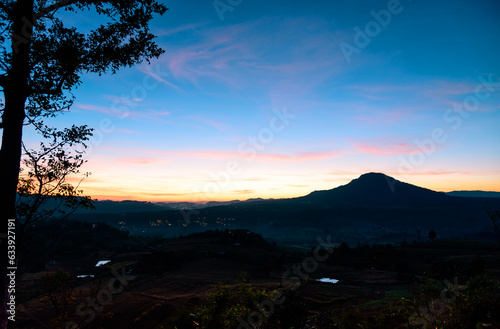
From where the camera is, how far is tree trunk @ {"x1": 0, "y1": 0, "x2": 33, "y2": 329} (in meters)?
7.32

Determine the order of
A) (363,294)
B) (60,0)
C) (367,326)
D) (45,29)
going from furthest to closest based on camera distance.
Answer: (363,294)
(367,326)
(45,29)
(60,0)

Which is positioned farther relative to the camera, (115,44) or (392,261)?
(392,261)

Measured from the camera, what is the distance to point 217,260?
282 feet

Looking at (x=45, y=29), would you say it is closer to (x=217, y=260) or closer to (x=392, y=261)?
(x=217, y=260)

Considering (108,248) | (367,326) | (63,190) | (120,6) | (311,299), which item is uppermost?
A: (120,6)

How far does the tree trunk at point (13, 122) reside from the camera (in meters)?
7.32

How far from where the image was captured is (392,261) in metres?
84.8

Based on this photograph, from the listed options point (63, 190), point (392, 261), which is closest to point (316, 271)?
point (392, 261)

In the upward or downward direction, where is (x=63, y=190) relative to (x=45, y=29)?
downward

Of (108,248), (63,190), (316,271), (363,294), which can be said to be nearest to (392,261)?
(316,271)

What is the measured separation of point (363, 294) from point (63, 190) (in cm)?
5293

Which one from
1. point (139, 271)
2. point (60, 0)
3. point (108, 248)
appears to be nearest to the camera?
point (60, 0)

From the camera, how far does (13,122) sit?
26.5 feet

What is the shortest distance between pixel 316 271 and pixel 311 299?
3444 centimetres
